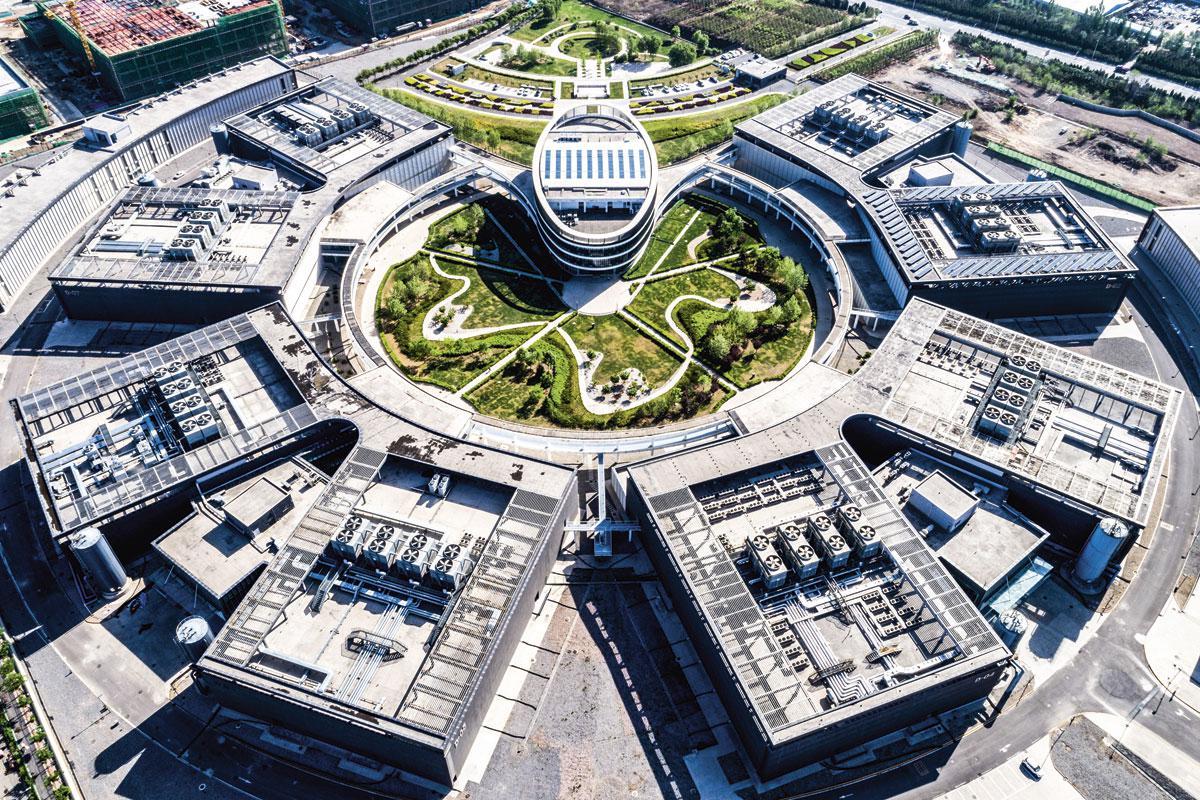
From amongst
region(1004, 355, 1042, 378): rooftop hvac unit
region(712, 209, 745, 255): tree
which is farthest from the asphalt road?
region(712, 209, 745, 255): tree

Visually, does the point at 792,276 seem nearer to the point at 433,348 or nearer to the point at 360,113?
the point at 433,348

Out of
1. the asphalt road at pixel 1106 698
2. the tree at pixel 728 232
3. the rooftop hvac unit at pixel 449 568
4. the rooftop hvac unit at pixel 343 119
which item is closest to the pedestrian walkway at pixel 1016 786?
the asphalt road at pixel 1106 698

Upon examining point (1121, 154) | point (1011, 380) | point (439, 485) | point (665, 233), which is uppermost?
point (1121, 154)

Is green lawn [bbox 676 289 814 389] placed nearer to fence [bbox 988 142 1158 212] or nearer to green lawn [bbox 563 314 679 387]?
green lawn [bbox 563 314 679 387]

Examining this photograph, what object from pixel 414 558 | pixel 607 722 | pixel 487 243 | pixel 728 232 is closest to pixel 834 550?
pixel 607 722

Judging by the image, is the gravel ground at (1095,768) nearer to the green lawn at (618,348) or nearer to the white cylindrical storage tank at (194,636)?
the green lawn at (618,348)

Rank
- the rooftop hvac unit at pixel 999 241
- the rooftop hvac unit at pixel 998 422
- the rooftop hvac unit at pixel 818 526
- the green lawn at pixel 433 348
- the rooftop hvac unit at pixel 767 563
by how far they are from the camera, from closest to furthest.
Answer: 1. the rooftop hvac unit at pixel 767 563
2. the rooftop hvac unit at pixel 818 526
3. the rooftop hvac unit at pixel 998 422
4. the green lawn at pixel 433 348
5. the rooftop hvac unit at pixel 999 241

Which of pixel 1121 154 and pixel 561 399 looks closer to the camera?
pixel 561 399
